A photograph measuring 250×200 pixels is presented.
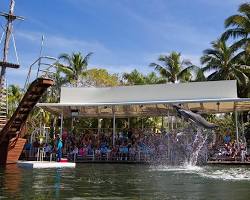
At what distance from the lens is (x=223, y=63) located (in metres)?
35.7

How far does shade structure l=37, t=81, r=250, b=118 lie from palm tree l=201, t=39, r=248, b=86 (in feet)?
27.2

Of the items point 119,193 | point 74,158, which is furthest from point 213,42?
point 119,193

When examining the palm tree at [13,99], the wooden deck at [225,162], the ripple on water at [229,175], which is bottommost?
the ripple on water at [229,175]

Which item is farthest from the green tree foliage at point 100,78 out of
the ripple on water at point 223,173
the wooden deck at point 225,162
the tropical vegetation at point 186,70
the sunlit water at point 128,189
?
the sunlit water at point 128,189

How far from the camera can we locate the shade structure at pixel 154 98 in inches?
887

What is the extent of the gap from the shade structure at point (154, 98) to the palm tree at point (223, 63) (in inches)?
326

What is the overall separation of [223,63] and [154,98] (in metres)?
13.8

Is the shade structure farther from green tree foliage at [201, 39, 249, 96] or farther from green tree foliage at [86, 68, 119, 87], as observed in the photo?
green tree foliage at [86, 68, 119, 87]

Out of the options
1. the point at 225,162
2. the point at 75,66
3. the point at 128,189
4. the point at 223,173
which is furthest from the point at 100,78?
the point at 128,189

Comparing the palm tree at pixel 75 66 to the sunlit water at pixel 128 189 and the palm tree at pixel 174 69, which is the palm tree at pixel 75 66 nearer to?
the palm tree at pixel 174 69

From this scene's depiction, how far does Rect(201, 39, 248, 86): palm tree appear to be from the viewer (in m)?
34.3

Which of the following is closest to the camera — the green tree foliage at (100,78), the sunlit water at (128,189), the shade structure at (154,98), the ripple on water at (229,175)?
the sunlit water at (128,189)

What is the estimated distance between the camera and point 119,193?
9609 millimetres

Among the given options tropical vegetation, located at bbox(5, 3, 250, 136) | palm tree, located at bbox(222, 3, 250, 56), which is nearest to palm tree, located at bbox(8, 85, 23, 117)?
tropical vegetation, located at bbox(5, 3, 250, 136)
